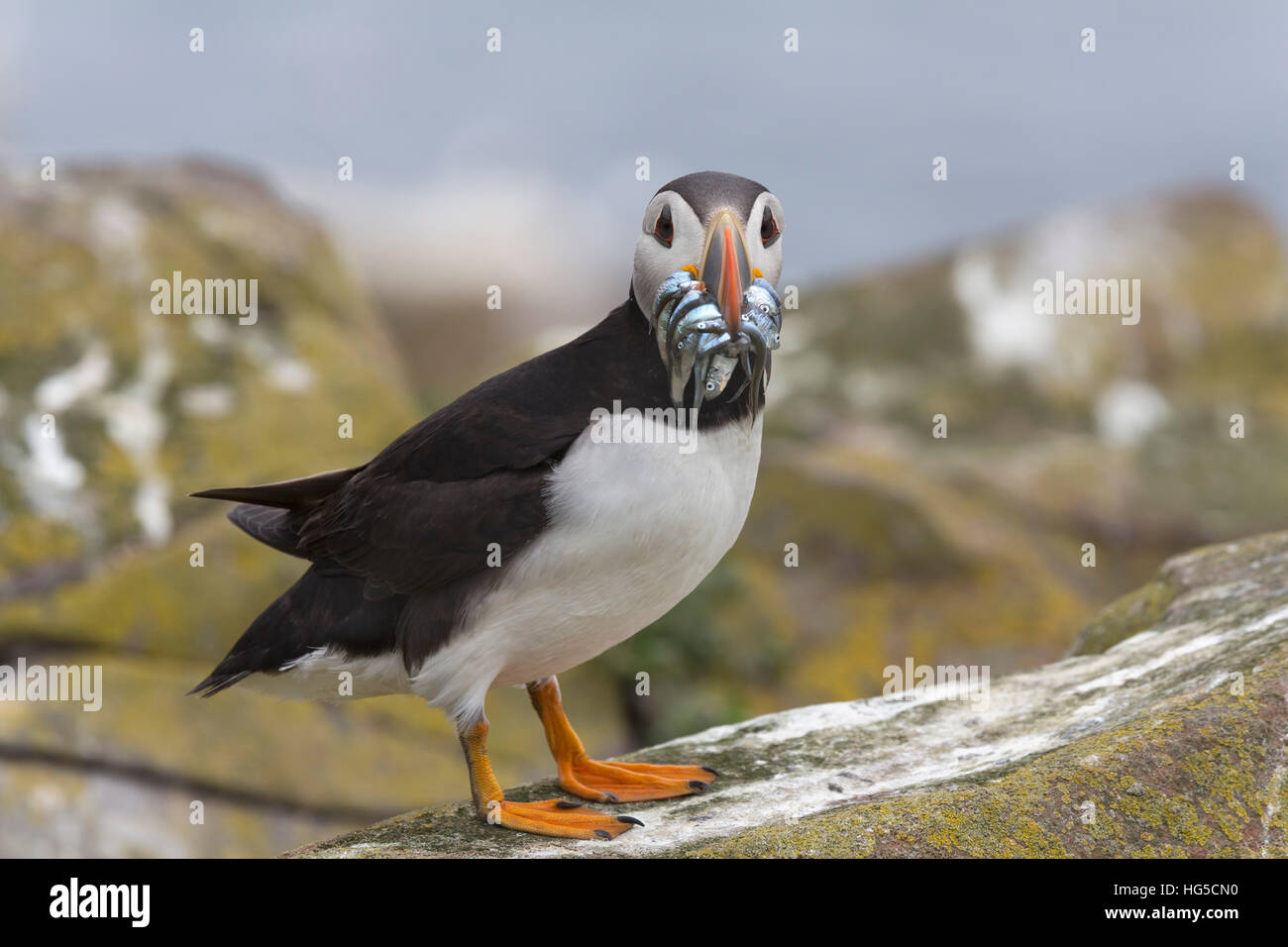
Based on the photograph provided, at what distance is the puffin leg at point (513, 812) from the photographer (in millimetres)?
5852

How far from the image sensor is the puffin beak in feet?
17.3

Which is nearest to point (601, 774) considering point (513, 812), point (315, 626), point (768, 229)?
point (513, 812)

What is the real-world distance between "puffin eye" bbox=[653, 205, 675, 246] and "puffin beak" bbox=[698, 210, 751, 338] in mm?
254

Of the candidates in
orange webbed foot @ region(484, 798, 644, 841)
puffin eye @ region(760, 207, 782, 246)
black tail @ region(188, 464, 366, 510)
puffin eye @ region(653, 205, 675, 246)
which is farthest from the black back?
orange webbed foot @ region(484, 798, 644, 841)

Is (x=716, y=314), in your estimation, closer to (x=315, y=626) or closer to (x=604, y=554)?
(x=604, y=554)

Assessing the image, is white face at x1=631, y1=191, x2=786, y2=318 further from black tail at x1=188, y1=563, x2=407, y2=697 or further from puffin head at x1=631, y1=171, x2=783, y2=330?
black tail at x1=188, y1=563, x2=407, y2=697

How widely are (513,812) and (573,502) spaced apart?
5.13ft

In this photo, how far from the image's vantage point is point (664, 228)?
5.65 metres

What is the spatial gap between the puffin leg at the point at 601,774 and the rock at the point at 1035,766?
132 millimetres

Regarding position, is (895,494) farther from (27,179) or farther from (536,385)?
(27,179)

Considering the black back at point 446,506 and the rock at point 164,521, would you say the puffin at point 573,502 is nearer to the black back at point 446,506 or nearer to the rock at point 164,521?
the black back at point 446,506

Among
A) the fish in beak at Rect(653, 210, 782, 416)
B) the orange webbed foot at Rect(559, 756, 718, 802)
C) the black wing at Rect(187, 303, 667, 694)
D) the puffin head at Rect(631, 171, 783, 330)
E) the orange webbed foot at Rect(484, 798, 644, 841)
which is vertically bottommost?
the orange webbed foot at Rect(484, 798, 644, 841)

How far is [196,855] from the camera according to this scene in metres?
11.0
